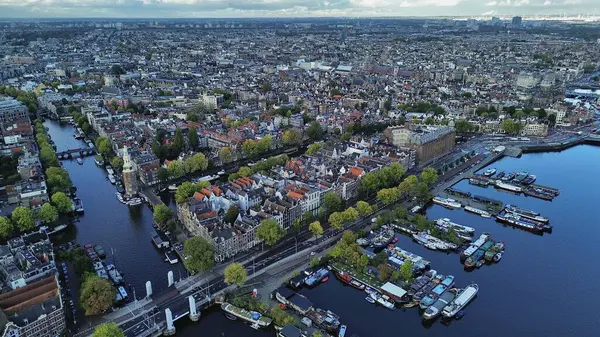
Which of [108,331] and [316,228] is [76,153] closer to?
[316,228]

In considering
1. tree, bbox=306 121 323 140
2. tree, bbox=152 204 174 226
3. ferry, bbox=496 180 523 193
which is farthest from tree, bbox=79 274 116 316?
tree, bbox=306 121 323 140

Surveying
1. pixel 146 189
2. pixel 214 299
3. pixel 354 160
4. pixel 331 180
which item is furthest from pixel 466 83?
pixel 214 299

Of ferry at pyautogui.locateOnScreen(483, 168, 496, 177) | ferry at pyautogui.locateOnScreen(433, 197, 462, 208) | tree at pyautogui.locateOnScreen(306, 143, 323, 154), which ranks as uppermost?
tree at pyautogui.locateOnScreen(306, 143, 323, 154)

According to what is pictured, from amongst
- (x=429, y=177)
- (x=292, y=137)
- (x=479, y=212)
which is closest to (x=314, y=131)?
(x=292, y=137)

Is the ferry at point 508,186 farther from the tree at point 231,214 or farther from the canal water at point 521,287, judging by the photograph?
the tree at point 231,214

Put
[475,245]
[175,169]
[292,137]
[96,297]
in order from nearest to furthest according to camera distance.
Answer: [96,297]
[475,245]
[175,169]
[292,137]

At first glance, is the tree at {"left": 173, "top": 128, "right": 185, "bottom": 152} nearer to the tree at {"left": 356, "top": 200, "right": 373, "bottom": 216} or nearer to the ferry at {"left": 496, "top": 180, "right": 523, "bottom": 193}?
the tree at {"left": 356, "top": 200, "right": 373, "bottom": 216}

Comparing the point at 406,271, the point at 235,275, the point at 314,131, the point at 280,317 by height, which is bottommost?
the point at 280,317
